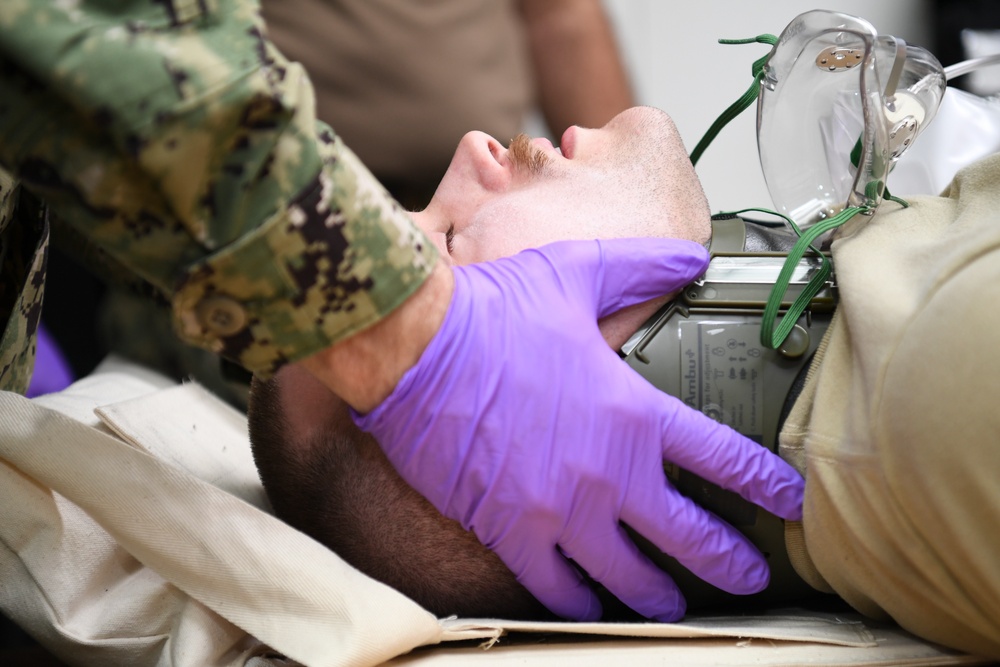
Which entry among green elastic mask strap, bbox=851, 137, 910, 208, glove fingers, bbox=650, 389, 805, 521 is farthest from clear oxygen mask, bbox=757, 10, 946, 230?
glove fingers, bbox=650, 389, 805, 521

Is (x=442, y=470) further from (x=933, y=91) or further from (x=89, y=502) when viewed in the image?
(x=933, y=91)

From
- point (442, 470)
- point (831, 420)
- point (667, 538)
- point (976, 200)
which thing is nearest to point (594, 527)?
point (667, 538)

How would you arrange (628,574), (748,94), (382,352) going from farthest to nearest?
(748,94)
(628,574)
(382,352)

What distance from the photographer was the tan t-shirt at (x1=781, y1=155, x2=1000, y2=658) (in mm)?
772

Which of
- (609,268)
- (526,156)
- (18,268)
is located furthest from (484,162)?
(18,268)

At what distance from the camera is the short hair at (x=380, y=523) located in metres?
1.03

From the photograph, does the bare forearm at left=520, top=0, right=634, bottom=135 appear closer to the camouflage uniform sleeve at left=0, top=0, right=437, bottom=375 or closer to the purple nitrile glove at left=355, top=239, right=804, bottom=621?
the purple nitrile glove at left=355, top=239, right=804, bottom=621

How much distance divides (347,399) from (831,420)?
0.55 meters

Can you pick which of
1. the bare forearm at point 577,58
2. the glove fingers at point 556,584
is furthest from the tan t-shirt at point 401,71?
the glove fingers at point 556,584

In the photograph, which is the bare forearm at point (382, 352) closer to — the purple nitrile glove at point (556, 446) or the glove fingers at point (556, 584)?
the purple nitrile glove at point (556, 446)

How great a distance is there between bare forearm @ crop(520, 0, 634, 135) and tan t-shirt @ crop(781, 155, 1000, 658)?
107cm

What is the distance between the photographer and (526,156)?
4.01 feet

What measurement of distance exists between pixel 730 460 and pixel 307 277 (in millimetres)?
527

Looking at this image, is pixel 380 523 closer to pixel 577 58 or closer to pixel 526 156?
pixel 526 156
